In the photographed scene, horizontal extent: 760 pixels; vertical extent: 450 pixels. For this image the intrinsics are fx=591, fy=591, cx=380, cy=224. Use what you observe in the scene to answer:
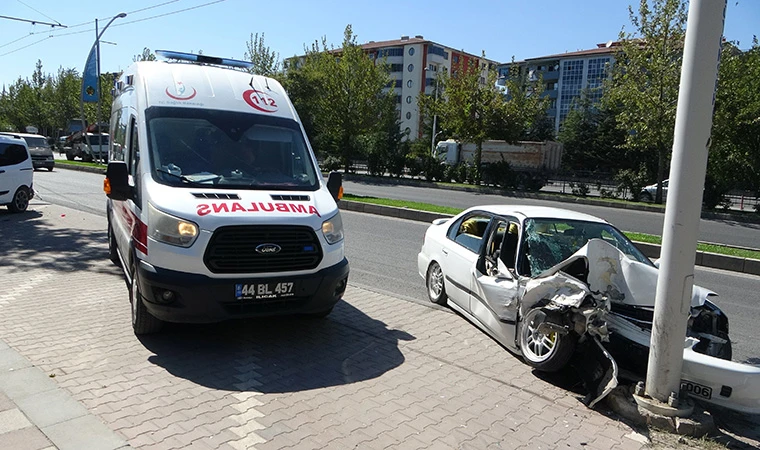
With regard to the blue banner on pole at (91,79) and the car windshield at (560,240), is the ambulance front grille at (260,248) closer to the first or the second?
the car windshield at (560,240)

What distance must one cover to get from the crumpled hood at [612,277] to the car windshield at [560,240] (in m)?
0.49

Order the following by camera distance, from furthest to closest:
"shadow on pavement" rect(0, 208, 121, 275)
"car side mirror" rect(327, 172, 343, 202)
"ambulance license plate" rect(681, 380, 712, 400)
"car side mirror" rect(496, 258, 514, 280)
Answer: "shadow on pavement" rect(0, 208, 121, 275) < "car side mirror" rect(327, 172, 343, 202) < "car side mirror" rect(496, 258, 514, 280) < "ambulance license plate" rect(681, 380, 712, 400)

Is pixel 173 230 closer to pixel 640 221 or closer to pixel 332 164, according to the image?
pixel 640 221

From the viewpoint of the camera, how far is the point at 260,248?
518 centimetres

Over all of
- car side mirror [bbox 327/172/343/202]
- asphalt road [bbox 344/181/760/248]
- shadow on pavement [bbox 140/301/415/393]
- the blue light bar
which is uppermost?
the blue light bar

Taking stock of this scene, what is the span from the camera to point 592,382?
15.3ft

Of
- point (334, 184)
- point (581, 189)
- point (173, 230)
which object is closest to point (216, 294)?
point (173, 230)

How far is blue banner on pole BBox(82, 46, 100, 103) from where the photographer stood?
99.3 ft

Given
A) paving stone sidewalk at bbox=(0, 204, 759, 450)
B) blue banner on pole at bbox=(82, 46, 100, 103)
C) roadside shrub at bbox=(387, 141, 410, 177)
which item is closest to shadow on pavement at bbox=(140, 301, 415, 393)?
paving stone sidewalk at bbox=(0, 204, 759, 450)

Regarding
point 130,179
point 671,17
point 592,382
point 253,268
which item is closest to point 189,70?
point 130,179

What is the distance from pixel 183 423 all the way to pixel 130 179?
3.38 m

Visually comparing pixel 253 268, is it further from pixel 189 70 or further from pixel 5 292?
pixel 5 292

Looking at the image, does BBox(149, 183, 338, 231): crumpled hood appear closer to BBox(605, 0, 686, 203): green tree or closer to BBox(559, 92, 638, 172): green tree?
BBox(605, 0, 686, 203): green tree

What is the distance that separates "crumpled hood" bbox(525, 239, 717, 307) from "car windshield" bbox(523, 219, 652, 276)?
495mm
